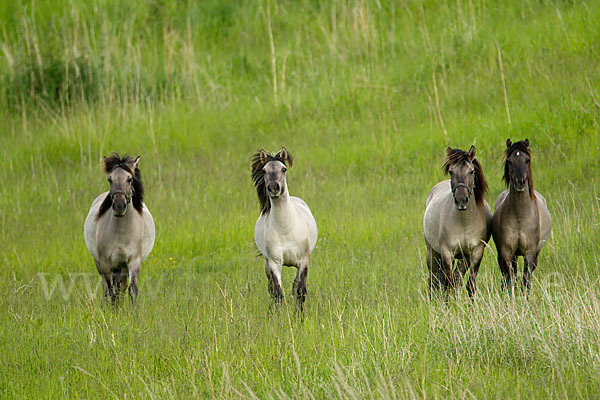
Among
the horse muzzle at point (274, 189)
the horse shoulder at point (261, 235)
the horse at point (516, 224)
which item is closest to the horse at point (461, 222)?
the horse at point (516, 224)

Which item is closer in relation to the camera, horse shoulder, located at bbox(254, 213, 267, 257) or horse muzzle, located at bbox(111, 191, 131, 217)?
horse muzzle, located at bbox(111, 191, 131, 217)

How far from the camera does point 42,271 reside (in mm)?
10477

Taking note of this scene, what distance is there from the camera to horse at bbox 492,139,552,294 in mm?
7285

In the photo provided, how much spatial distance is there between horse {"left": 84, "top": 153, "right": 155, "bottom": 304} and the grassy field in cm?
36

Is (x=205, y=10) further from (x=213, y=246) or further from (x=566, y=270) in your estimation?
(x=566, y=270)

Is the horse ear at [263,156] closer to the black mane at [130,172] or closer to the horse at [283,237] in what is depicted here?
the horse at [283,237]

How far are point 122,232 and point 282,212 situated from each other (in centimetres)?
193

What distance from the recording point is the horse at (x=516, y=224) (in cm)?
729

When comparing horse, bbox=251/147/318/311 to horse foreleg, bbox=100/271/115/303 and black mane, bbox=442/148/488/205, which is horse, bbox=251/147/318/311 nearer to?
black mane, bbox=442/148/488/205

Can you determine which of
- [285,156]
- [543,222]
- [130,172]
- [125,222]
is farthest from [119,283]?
[543,222]

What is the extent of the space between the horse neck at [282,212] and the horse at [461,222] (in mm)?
1676

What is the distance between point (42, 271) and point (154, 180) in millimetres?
4619

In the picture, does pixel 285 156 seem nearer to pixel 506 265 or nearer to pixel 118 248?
pixel 118 248

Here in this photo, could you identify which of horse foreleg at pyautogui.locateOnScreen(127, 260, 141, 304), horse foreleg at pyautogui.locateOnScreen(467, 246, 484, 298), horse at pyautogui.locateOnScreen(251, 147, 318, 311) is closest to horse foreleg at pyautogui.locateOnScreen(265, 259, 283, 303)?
horse at pyautogui.locateOnScreen(251, 147, 318, 311)
